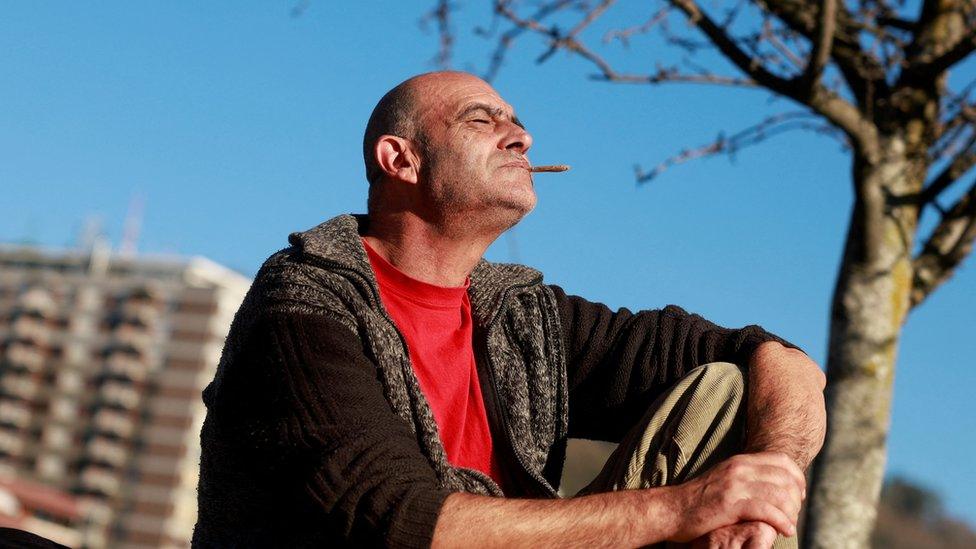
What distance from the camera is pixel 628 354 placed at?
2.76 m

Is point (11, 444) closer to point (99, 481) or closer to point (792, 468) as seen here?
point (99, 481)

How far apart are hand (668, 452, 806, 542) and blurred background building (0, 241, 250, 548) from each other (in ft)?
143

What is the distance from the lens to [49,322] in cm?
5053

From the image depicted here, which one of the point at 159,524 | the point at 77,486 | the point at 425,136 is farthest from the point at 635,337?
the point at 77,486

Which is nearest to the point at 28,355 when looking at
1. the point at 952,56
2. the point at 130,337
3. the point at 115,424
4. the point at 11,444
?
the point at 11,444

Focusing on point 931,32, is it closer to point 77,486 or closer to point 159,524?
point 159,524

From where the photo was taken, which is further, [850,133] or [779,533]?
[850,133]

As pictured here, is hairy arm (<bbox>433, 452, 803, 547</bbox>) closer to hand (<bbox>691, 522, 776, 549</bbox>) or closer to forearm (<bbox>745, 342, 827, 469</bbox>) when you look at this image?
hand (<bbox>691, 522, 776, 549</bbox>)

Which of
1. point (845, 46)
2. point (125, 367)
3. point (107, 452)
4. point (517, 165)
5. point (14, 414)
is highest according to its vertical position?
point (125, 367)

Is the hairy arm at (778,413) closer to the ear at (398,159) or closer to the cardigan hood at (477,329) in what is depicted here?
the cardigan hood at (477,329)

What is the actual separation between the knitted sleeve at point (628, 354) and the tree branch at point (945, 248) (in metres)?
1.64

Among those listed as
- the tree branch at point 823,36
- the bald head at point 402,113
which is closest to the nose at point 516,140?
the bald head at point 402,113

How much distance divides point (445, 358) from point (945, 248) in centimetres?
226

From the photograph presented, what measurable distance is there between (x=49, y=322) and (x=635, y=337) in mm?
51292
